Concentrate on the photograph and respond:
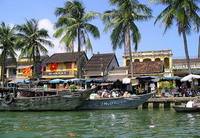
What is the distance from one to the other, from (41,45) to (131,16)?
17868 millimetres

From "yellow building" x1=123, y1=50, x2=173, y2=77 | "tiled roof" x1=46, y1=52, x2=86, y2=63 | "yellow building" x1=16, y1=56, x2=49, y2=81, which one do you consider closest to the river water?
"yellow building" x1=123, y1=50, x2=173, y2=77

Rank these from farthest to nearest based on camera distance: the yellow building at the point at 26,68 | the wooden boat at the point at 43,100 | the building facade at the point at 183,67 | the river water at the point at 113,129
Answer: the yellow building at the point at 26,68 → the building facade at the point at 183,67 → the wooden boat at the point at 43,100 → the river water at the point at 113,129

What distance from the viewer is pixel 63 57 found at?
68875 mm

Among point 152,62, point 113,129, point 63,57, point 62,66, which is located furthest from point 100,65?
point 113,129

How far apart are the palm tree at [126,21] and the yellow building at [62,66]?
17409mm

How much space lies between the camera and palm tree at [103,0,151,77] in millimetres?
48719

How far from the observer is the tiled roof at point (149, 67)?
5696 centimetres

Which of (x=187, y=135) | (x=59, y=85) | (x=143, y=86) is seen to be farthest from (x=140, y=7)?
(x=187, y=135)

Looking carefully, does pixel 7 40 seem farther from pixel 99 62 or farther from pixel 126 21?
pixel 126 21

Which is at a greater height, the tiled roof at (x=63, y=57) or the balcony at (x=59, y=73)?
the tiled roof at (x=63, y=57)

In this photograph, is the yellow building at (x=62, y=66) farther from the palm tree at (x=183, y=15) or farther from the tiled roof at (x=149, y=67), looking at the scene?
the palm tree at (x=183, y=15)

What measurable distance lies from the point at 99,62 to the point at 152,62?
29.6 feet

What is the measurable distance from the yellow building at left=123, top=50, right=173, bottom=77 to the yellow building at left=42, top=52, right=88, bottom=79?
8.30 m

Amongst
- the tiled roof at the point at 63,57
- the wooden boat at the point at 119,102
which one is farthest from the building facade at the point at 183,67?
the tiled roof at the point at 63,57
